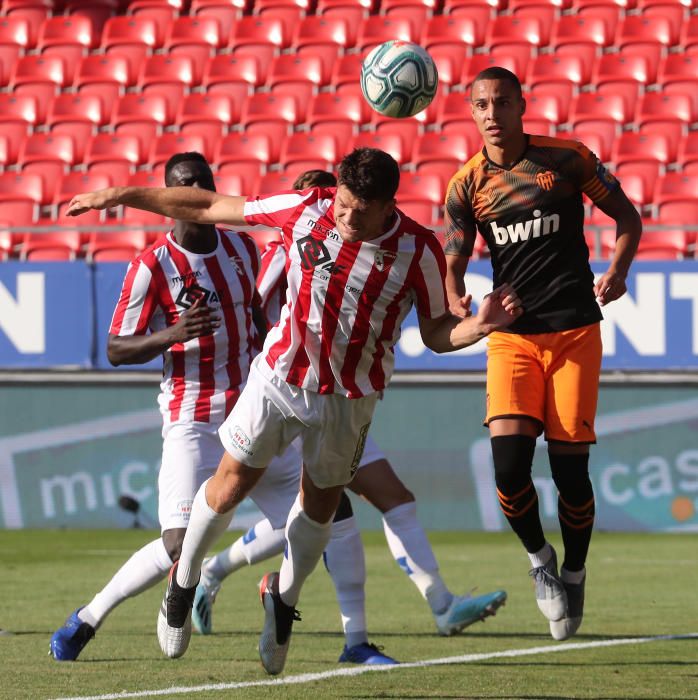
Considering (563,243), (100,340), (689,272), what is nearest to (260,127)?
(100,340)

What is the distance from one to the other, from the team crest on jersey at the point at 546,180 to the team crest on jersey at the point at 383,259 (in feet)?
3.92

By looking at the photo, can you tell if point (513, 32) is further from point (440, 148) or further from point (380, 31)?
point (440, 148)

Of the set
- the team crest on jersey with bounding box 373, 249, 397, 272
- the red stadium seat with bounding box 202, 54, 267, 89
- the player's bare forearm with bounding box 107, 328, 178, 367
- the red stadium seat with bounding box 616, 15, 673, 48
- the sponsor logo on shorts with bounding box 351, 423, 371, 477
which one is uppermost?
the red stadium seat with bounding box 616, 15, 673, 48

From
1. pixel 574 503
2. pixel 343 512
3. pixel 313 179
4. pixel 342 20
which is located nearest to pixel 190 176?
pixel 313 179

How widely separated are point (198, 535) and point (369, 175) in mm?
1632

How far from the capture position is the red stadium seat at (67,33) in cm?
1906

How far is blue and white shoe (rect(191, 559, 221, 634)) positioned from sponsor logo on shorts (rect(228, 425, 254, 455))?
209cm

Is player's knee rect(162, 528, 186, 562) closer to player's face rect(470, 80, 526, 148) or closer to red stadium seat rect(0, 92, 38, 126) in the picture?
player's face rect(470, 80, 526, 148)

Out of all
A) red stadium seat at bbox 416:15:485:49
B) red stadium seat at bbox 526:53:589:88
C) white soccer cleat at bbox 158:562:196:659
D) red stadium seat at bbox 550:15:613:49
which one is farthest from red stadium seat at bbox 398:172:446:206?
white soccer cleat at bbox 158:562:196:659

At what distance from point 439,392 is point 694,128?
5.17 m

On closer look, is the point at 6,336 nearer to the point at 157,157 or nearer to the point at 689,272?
the point at 157,157

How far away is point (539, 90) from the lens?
16.8 m

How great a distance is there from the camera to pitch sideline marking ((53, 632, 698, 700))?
5426 mm

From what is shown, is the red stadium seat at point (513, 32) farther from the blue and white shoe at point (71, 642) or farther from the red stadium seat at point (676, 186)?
the blue and white shoe at point (71, 642)
